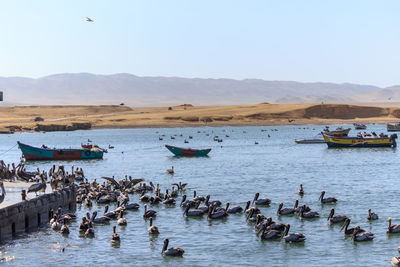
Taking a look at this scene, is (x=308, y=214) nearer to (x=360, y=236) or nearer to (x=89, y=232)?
(x=360, y=236)

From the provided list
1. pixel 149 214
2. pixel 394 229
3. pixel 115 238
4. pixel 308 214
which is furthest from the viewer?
pixel 149 214

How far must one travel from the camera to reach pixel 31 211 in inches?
1207

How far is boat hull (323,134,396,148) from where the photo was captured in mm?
82562

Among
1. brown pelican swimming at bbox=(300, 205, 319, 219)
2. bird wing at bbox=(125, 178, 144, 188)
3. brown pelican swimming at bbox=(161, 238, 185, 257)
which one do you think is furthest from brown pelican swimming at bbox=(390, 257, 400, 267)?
bird wing at bbox=(125, 178, 144, 188)

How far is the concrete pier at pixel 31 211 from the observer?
27.9 m

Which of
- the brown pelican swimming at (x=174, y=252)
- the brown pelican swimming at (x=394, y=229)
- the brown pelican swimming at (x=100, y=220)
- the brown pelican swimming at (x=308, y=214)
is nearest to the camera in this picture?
the brown pelican swimming at (x=174, y=252)

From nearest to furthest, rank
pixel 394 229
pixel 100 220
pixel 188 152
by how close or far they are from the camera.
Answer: pixel 394 229, pixel 100 220, pixel 188 152

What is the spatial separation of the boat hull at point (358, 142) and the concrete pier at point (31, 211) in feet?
173

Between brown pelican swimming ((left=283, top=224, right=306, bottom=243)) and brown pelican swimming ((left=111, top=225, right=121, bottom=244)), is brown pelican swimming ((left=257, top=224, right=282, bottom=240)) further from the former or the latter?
brown pelican swimming ((left=111, top=225, right=121, bottom=244))

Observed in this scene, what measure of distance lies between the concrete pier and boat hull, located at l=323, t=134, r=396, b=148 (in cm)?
5267

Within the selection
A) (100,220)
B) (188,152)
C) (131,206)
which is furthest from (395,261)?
(188,152)

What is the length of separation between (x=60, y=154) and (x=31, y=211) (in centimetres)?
4259

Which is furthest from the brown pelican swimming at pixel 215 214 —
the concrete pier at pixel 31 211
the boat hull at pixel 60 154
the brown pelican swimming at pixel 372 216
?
the boat hull at pixel 60 154

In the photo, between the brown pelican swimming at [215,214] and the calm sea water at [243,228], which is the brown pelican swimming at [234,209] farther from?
the brown pelican swimming at [215,214]
